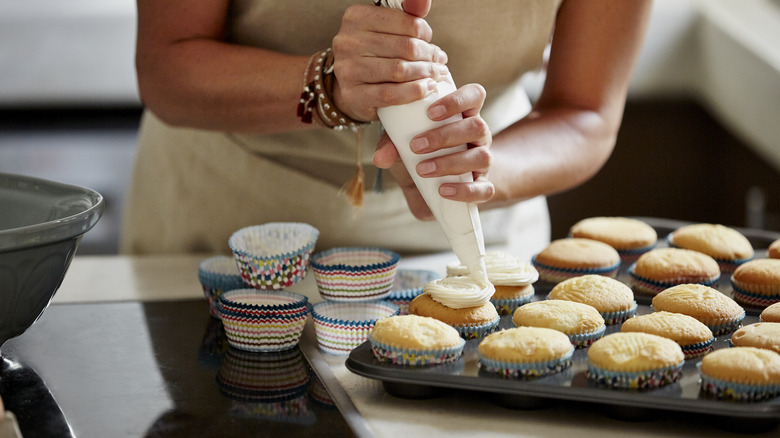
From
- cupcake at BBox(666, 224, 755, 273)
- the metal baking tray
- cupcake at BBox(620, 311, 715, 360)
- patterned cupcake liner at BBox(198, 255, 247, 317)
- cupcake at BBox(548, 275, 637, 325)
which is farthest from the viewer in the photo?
cupcake at BBox(666, 224, 755, 273)

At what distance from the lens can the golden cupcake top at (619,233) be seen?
1.45m

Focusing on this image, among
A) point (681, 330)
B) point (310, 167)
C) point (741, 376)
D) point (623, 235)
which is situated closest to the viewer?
point (741, 376)

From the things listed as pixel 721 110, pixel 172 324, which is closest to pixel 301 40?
pixel 172 324

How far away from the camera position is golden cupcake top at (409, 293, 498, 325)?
1.06 meters

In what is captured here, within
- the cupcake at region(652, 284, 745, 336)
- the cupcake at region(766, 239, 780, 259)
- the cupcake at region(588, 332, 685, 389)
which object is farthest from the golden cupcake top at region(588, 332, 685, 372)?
the cupcake at region(766, 239, 780, 259)

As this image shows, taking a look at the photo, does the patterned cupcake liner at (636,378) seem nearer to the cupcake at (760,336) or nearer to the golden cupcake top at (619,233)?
the cupcake at (760,336)

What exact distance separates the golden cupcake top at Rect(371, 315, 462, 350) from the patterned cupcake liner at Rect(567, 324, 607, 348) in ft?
0.44

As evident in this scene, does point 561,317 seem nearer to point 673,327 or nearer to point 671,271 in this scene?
point 673,327

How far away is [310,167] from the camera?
1.61 meters

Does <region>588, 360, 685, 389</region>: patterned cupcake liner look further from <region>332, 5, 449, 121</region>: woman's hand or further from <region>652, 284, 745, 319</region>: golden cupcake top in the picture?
<region>332, 5, 449, 121</region>: woman's hand

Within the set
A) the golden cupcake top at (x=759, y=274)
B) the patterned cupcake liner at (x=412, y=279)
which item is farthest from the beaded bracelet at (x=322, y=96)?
the golden cupcake top at (x=759, y=274)

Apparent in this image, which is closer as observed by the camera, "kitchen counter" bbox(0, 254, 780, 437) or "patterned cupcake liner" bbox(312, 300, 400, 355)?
"kitchen counter" bbox(0, 254, 780, 437)

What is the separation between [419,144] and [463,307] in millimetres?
201

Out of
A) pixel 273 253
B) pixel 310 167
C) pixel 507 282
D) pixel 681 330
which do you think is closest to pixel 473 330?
pixel 507 282
